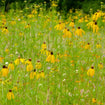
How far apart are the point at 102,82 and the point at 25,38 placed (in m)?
2.06

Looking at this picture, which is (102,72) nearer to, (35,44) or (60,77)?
(60,77)

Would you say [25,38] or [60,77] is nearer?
[60,77]

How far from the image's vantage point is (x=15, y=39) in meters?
4.34

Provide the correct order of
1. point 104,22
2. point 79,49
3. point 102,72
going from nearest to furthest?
point 102,72, point 79,49, point 104,22

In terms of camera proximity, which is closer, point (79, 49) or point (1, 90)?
point (1, 90)

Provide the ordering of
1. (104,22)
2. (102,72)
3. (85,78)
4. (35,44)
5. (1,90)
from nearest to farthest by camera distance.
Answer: (1,90), (85,78), (102,72), (35,44), (104,22)

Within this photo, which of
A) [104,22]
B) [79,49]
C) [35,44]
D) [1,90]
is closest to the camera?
[1,90]

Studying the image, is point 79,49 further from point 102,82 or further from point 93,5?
point 93,5

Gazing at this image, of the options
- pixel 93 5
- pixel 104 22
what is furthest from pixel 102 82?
pixel 93 5

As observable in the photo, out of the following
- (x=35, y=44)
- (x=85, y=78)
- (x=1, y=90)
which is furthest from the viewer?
(x=35, y=44)

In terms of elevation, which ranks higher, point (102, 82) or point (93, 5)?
point (93, 5)

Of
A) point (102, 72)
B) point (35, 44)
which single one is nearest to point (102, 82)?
point (102, 72)

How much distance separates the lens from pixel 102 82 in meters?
2.63

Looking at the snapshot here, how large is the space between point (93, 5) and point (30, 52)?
360 centimetres
